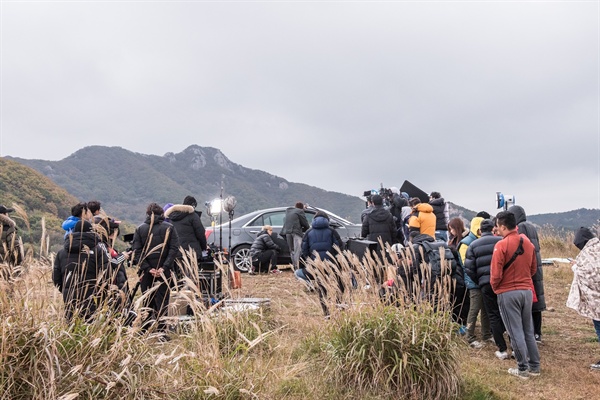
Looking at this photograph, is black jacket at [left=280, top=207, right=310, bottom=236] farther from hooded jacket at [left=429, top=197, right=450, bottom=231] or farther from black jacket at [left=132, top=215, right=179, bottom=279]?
black jacket at [left=132, top=215, right=179, bottom=279]

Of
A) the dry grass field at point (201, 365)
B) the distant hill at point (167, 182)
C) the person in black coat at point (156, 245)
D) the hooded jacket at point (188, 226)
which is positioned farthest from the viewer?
the distant hill at point (167, 182)

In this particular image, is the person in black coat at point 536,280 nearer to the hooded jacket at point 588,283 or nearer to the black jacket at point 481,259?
the hooded jacket at point 588,283

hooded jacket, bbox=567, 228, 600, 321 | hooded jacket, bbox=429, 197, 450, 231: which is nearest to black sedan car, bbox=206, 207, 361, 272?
hooded jacket, bbox=429, 197, 450, 231

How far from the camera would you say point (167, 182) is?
7738 cm

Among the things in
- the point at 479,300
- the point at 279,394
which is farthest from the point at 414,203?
the point at 279,394

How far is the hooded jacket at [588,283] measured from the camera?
516 centimetres

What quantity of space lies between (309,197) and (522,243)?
267ft

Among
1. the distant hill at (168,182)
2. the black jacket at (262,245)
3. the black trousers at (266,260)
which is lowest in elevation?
the black trousers at (266,260)

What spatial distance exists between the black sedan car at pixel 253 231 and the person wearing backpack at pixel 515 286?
21.6ft

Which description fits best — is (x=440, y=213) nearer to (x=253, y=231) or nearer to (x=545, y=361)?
(x=253, y=231)

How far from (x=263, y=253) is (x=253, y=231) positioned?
91 cm

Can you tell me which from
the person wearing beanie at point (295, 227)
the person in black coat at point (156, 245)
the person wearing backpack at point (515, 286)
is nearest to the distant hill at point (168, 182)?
the person wearing beanie at point (295, 227)

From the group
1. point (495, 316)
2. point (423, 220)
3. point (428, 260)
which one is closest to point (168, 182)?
point (423, 220)

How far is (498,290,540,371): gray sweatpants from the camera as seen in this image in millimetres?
4828
